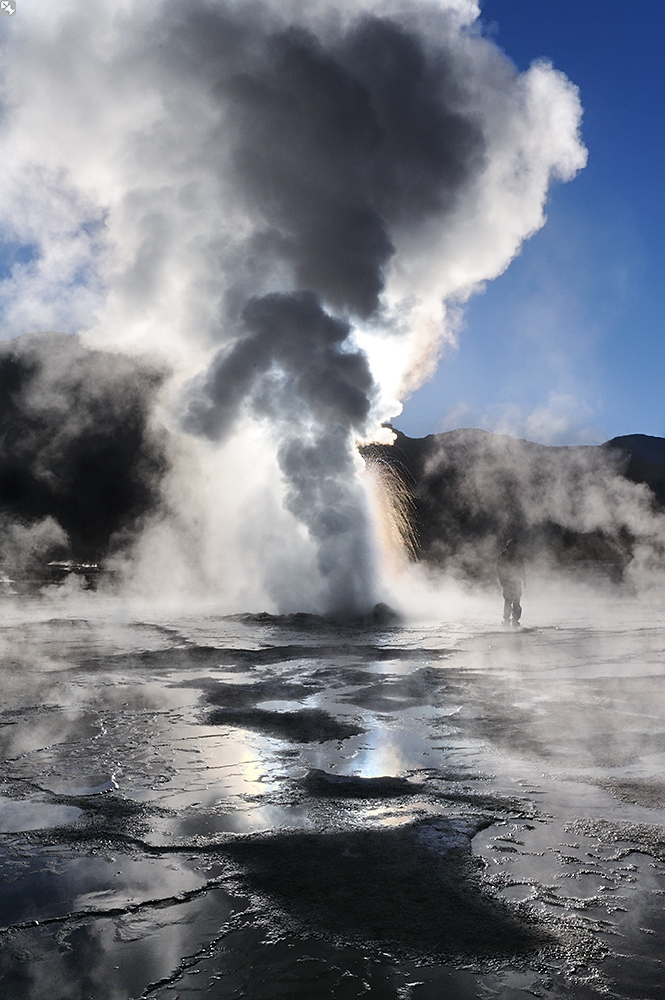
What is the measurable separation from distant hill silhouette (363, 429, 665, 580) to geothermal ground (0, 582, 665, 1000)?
22.0 meters

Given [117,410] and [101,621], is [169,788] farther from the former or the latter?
[117,410]

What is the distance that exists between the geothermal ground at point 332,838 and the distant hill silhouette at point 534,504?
21976 millimetres

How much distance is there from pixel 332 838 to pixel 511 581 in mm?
10411

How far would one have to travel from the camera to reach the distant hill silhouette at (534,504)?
120 feet

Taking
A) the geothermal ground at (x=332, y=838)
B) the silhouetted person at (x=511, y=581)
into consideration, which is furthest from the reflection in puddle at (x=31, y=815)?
the silhouetted person at (x=511, y=581)

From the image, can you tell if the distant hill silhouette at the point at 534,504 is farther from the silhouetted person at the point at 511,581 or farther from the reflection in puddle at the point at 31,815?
the reflection in puddle at the point at 31,815

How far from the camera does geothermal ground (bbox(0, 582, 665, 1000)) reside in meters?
2.41

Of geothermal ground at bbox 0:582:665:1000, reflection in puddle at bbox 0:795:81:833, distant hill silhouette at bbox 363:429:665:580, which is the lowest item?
geothermal ground at bbox 0:582:665:1000

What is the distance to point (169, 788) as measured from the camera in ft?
13.8

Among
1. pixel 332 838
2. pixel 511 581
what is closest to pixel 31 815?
pixel 332 838

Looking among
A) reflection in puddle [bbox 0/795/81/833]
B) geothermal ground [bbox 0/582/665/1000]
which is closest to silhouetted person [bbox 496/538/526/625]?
geothermal ground [bbox 0/582/665/1000]

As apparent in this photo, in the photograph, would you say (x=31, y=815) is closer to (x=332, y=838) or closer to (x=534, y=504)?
(x=332, y=838)

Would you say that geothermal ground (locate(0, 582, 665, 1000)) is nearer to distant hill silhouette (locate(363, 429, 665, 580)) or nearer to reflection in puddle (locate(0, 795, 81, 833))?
reflection in puddle (locate(0, 795, 81, 833))

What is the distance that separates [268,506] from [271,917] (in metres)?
14.9
